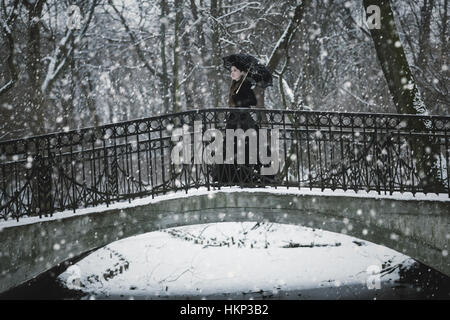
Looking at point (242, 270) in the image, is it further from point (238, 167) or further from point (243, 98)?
point (243, 98)

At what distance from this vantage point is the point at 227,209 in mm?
→ 8953

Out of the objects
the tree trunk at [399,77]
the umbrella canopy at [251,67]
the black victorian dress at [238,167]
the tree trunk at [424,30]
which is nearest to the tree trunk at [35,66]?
the umbrella canopy at [251,67]

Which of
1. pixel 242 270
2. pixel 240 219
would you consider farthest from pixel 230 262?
pixel 240 219

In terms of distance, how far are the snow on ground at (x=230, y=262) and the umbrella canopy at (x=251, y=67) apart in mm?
5074

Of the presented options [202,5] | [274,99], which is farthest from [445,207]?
[274,99]

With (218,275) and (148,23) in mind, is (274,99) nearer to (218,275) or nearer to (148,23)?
(148,23)

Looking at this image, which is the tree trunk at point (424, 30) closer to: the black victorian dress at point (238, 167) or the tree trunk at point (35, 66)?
the black victorian dress at point (238, 167)

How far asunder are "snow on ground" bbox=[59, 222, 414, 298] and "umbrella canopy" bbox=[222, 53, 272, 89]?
507 cm

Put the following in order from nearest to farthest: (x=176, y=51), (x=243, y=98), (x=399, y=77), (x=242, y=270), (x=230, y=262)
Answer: (x=243, y=98)
(x=399, y=77)
(x=242, y=270)
(x=230, y=262)
(x=176, y=51)

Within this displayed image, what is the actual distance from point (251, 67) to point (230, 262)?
552 centimetres

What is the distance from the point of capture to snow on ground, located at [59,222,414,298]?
12703 mm

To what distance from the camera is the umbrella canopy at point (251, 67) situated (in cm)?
945

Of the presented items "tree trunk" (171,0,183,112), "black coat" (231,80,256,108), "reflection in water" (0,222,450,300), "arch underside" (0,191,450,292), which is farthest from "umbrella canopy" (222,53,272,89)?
"tree trunk" (171,0,183,112)

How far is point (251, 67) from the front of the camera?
9.52 m
